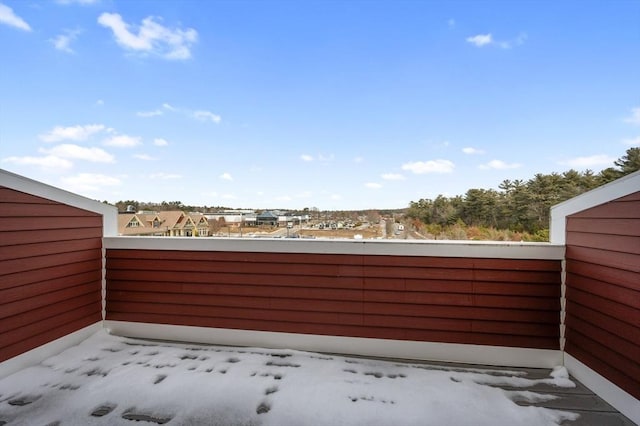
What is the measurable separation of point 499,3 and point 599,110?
192 centimetres

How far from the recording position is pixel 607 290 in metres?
1.80

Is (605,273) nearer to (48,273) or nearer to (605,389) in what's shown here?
(605,389)

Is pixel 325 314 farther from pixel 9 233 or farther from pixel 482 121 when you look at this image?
pixel 482 121

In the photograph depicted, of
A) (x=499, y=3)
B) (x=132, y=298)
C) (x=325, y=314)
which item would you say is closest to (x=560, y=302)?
(x=325, y=314)

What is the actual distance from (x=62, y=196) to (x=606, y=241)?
415 centimetres

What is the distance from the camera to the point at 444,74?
14.7 feet

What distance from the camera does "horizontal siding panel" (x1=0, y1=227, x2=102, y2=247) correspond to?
2.07 meters

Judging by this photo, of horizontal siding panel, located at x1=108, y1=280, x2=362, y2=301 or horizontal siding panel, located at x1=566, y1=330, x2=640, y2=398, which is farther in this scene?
horizontal siding panel, located at x1=108, y1=280, x2=362, y2=301

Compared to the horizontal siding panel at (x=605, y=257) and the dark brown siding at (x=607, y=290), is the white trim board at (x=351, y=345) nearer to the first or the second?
the dark brown siding at (x=607, y=290)

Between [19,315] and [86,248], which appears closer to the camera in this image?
[19,315]

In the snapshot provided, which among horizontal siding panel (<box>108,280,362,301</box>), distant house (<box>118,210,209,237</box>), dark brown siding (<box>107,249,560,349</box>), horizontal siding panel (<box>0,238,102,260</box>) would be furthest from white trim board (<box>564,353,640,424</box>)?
horizontal siding panel (<box>0,238,102,260</box>)

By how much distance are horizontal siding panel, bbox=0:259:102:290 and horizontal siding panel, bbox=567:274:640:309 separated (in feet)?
13.3

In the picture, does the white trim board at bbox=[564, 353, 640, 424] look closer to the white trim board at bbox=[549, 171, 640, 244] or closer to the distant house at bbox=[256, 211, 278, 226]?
the white trim board at bbox=[549, 171, 640, 244]

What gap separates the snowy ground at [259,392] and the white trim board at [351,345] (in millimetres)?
112
